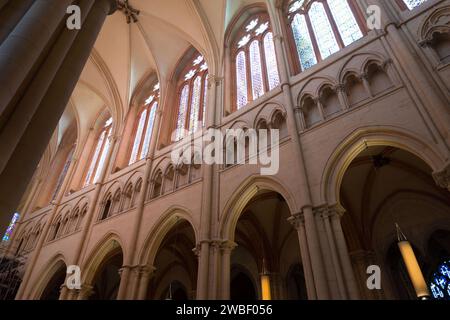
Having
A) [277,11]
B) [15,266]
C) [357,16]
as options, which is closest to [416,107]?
[357,16]

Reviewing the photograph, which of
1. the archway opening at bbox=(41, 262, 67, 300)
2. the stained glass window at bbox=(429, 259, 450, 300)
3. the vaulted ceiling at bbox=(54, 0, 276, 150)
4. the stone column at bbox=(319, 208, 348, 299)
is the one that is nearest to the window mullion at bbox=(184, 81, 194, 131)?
the vaulted ceiling at bbox=(54, 0, 276, 150)

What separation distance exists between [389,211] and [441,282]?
8.40 feet

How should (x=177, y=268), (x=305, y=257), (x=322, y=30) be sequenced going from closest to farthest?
1. (x=305, y=257)
2. (x=322, y=30)
3. (x=177, y=268)

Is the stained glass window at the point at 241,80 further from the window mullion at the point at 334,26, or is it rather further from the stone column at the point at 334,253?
the stone column at the point at 334,253

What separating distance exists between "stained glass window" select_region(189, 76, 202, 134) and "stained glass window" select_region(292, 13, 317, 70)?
4.79 meters

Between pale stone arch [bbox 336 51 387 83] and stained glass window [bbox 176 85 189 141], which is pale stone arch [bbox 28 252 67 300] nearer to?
stained glass window [bbox 176 85 189 141]

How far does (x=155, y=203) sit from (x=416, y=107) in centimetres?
816

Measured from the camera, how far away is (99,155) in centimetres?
1675

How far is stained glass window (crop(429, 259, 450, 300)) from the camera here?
9352mm

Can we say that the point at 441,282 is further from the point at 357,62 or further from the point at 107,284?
the point at 107,284

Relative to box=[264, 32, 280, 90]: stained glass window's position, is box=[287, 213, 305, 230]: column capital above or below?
below

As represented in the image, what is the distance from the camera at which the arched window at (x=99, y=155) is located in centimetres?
1578

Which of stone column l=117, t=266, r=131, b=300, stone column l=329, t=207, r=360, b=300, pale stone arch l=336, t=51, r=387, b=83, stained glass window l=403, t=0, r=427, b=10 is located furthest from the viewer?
stone column l=117, t=266, r=131, b=300

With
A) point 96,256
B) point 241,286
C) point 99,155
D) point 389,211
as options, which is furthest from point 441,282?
point 99,155
